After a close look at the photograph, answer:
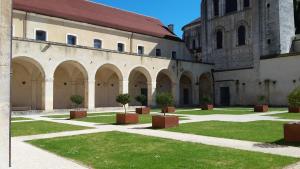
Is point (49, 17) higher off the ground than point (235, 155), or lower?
higher

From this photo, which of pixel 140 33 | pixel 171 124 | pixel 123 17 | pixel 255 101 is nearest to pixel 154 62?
pixel 140 33

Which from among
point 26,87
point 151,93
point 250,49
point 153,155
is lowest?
point 153,155

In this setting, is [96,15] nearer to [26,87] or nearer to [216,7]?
[26,87]

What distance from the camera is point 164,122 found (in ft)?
44.4

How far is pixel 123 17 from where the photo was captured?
3881cm

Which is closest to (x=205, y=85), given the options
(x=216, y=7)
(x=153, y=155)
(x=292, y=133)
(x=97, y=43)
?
(x=216, y=7)

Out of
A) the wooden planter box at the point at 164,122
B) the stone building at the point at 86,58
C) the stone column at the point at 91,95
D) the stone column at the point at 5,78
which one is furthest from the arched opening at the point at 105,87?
the stone column at the point at 5,78

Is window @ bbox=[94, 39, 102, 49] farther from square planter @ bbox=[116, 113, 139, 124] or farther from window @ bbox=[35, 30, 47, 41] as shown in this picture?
square planter @ bbox=[116, 113, 139, 124]

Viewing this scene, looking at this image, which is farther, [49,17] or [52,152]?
[49,17]

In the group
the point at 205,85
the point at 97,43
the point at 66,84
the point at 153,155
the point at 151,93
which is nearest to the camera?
the point at 153,155

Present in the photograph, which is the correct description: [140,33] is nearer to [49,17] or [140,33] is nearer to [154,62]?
[154,62]

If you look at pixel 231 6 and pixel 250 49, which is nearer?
pixel 250 49

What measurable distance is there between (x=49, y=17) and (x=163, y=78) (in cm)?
1561

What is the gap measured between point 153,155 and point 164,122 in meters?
5.85
